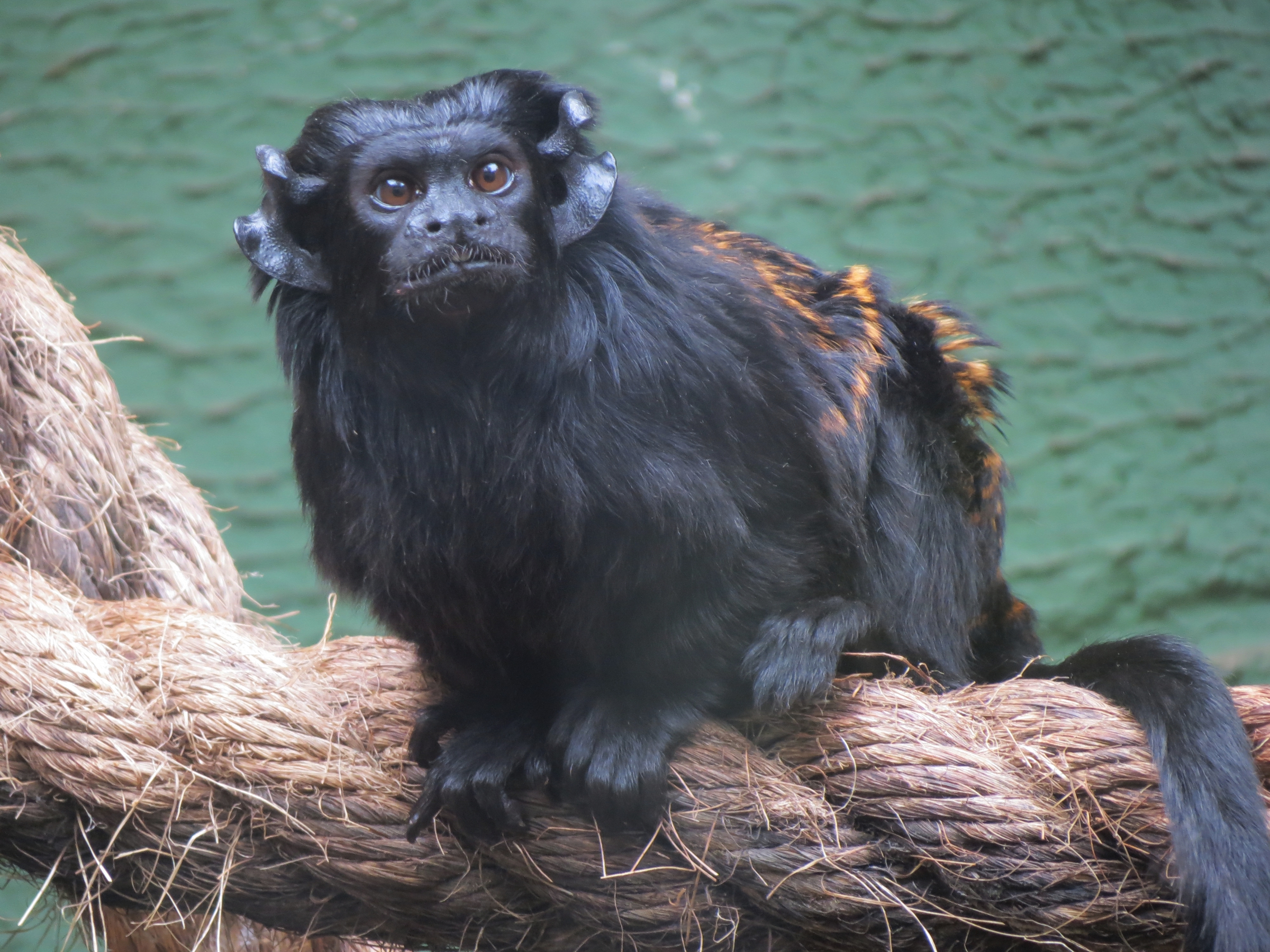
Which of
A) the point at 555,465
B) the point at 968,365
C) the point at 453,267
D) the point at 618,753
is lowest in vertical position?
the point at 618,753

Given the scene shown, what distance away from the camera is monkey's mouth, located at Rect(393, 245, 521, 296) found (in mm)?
1538

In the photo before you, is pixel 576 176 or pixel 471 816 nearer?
pixel 471 816

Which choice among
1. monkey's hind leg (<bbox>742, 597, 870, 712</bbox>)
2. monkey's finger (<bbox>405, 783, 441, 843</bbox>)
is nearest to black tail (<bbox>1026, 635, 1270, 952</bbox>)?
monkey's hind leg (<bbox>742, 597, 870, 712</bbox>)

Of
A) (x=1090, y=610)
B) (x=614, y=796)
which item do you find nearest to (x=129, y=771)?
(x=614, y=796)

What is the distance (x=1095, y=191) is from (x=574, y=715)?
3567 mm

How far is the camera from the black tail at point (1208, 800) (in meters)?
1.44

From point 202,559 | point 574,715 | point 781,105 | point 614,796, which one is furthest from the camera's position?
point 781,105

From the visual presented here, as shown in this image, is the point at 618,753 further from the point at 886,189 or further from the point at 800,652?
the point at 886,189

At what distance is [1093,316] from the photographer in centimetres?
443

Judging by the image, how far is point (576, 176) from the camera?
1.68 meters

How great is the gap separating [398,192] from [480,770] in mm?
788

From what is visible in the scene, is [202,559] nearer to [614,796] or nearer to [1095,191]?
[614,796]

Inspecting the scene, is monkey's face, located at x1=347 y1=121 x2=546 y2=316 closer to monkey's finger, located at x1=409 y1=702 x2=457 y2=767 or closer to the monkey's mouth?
the monkey's mouth

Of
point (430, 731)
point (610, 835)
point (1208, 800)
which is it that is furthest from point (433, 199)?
point (1208, 800)
